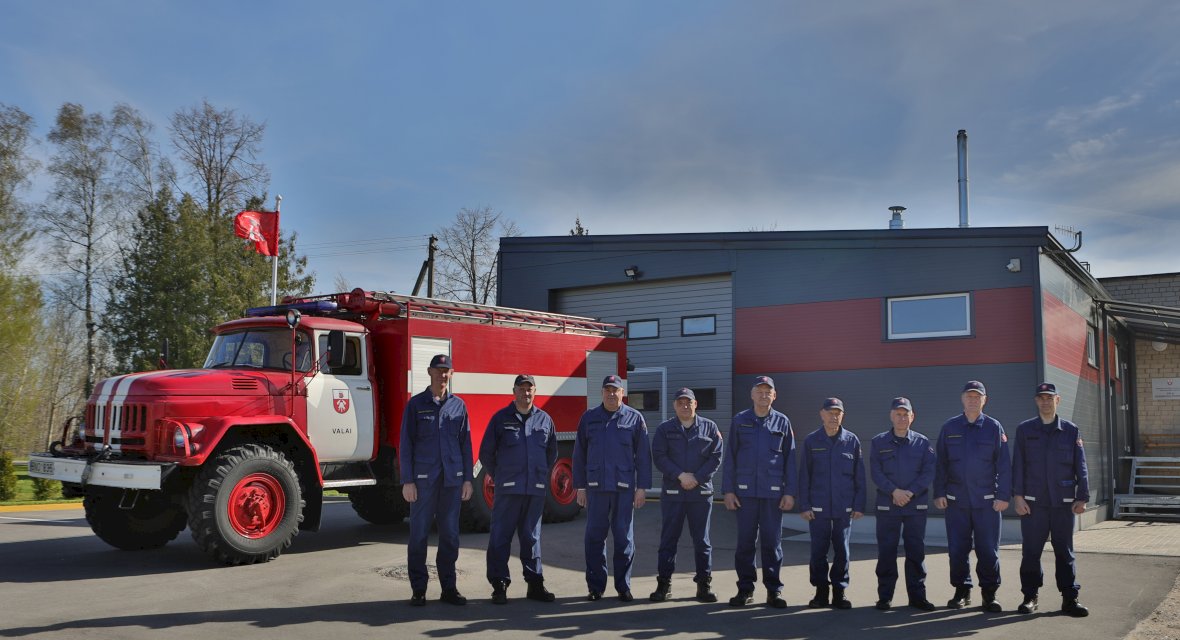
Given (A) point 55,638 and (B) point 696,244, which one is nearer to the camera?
(A) point 55,638

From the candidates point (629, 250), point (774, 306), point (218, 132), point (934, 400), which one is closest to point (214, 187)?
point (218, 132)

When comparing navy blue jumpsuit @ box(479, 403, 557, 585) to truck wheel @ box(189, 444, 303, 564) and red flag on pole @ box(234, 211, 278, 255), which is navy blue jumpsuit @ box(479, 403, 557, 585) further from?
red flag on pole @ box(234, 211, 278, 255)

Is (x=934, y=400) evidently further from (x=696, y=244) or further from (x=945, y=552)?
(x=696, y=244)

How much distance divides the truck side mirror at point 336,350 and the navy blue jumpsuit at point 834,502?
503 centimetres

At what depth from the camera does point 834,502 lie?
7.57 meters

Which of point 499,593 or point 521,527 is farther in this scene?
point 521,527

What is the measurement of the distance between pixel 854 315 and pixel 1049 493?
7107 millimetres

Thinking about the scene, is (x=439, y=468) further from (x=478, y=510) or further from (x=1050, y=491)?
(x=1050, y=491)

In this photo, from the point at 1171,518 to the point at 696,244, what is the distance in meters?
9.83

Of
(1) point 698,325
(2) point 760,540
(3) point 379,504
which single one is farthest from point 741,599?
(1) point 698,325

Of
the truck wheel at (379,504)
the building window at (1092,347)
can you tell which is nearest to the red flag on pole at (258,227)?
the truck wheel at (379,504)

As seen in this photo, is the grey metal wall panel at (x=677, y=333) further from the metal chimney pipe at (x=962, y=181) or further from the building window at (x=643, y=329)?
the metal chimney pipe at (x=962, y=181)

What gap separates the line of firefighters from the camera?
7.38 m

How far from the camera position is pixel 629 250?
17109mm
